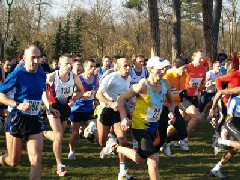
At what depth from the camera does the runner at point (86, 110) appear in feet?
25.7

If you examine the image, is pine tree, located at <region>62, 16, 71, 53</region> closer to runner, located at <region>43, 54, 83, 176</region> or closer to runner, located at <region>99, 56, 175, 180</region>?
runner, located at <region>43, 54, 83, 176</region>

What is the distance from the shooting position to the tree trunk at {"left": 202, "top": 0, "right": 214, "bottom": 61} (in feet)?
52.9

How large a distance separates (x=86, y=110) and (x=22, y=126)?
110 inches

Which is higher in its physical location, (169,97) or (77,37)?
(77,37)

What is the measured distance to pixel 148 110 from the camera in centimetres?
553

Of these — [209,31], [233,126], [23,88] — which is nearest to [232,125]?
[233,126]

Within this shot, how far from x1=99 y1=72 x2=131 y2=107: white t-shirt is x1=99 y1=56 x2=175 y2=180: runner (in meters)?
1.37

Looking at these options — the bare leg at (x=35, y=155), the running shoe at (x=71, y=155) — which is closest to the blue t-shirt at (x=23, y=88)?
the bare leg at (x=35, y=155)

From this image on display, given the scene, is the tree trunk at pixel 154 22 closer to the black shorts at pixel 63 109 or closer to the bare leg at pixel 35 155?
the black shorts at pixel 63 109

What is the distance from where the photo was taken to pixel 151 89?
5.46 metres

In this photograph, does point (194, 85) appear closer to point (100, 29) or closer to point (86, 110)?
point (86, 110)

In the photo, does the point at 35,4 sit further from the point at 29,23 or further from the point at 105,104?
the point at 105,104

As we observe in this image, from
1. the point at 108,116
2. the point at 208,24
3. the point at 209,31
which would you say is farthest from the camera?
the point at 209,31

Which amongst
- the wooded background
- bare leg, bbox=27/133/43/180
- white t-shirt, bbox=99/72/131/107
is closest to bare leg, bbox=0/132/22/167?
bare leg, bbox=27/133/43/180
